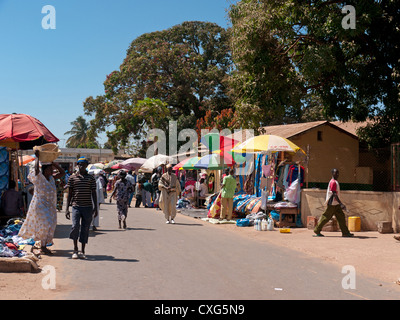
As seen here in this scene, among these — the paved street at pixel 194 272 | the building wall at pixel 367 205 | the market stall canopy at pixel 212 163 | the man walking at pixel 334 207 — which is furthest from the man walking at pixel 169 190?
the market stall canopy at pixel 212 163

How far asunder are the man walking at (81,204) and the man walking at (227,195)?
910 cm

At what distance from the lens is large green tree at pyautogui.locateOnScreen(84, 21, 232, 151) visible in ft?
156

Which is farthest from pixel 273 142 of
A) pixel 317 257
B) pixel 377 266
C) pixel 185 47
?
pixel 185 47

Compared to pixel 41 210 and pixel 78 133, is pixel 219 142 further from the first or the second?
pixel 78 133

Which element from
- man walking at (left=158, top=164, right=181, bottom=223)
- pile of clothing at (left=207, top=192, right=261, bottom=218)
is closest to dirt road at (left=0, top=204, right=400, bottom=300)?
man walking at (left=158, top=164, right=181, bottom=223)

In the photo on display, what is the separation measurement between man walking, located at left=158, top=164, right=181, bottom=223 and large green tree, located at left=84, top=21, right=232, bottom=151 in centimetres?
2767

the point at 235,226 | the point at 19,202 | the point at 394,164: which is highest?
the point at 394,164

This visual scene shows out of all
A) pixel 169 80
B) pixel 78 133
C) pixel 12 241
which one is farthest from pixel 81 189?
pixel 78 133

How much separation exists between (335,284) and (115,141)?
44445 mm

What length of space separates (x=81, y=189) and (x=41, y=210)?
1022mm

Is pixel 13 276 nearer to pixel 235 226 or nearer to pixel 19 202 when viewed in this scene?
pixel 19 202

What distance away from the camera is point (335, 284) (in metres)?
7.91

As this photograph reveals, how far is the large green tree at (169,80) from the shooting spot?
47625 millimetres

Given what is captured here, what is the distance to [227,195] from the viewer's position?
19.0m
